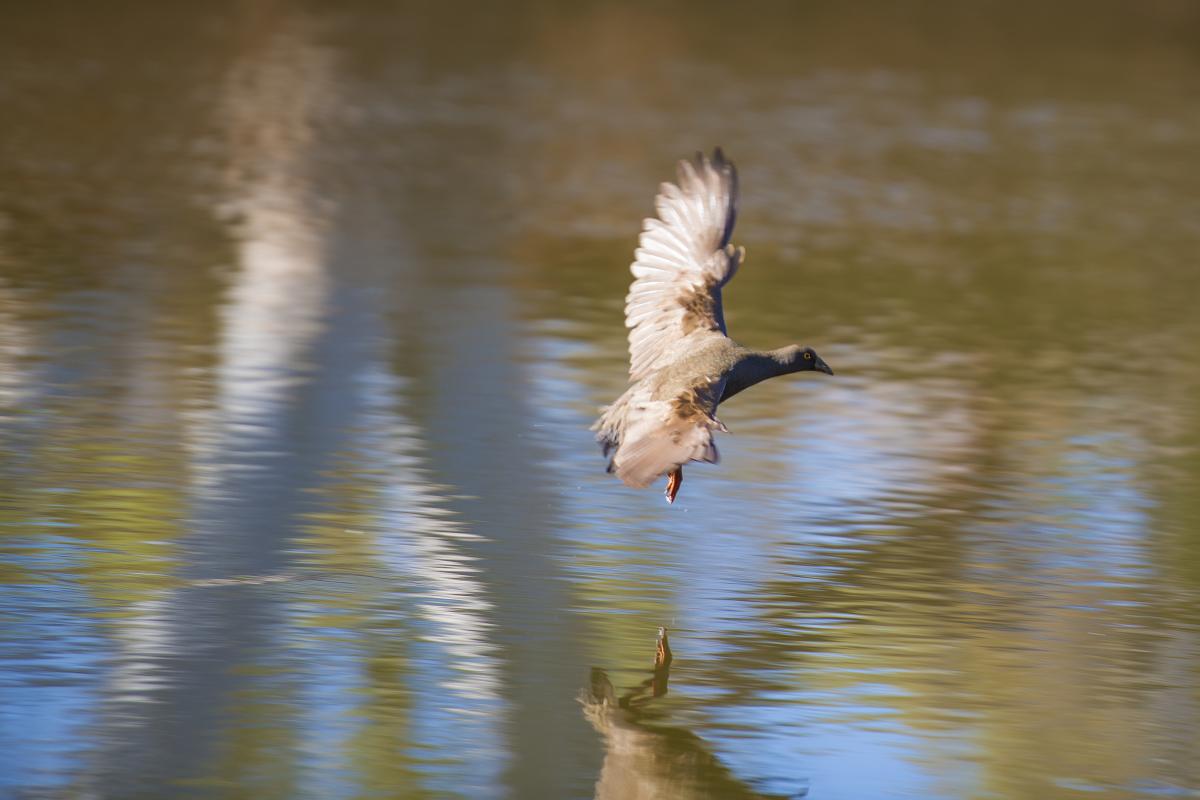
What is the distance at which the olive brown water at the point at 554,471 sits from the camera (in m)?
7.41

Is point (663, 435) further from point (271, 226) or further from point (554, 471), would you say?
point (271, 226)

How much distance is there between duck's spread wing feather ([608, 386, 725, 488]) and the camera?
8281 mm

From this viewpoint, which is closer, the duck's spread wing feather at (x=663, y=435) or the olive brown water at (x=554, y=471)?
the olive brown water at (x=554, y=471)

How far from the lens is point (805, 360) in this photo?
9.99 m

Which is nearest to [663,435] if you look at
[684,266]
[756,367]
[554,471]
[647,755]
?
[756,367]

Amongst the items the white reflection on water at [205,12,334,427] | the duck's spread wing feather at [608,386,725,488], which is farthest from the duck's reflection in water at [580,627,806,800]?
the white reflection on water at [205,12,334,427]

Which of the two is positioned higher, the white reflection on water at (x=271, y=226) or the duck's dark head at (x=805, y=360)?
the white reflection on water at (x=271, y=226)

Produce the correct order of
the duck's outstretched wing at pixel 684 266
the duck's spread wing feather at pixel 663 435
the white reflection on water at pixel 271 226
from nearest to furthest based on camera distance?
the duck's spread wing feather at pixel 663 435
the duck's outstretched wing at pixel 684 266
the white reflection on water at pixel 271 226

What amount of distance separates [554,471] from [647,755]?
13.3 ft

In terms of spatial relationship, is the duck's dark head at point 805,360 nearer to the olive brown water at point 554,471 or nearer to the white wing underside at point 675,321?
the white wing underside at point 675,321

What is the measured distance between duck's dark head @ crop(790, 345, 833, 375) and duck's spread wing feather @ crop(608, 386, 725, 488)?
101cm

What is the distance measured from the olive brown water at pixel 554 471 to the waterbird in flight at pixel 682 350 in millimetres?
735

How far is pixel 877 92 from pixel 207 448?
2107cm

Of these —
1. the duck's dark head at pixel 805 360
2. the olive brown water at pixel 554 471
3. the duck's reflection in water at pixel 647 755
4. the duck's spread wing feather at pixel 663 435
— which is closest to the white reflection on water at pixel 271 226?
the olive brown water at pixel 554 471
